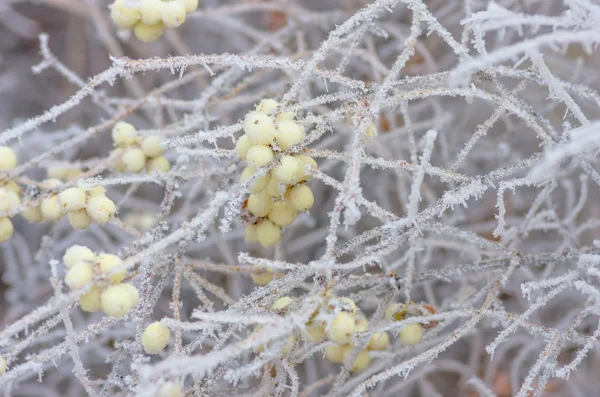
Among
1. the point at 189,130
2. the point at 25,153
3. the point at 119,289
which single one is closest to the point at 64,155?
the point at 25,153

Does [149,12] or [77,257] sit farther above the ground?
[149,12]

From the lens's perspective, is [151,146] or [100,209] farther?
[151,146]

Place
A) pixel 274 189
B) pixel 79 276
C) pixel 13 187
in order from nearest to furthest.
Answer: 1. pixel 79 276
2. pixel 274 189
3. pixel 13 187

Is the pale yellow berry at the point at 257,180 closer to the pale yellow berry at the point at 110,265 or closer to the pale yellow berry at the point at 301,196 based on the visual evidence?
the pale yellow berry at the point at 301,196

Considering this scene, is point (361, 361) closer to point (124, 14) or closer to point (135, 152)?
point (135, 152)

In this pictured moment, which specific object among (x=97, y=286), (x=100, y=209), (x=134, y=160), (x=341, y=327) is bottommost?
(x=341, y=327)

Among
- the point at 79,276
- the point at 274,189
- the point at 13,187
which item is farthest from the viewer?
the point at 13,187

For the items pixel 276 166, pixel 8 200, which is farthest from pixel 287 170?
pixel 8 200

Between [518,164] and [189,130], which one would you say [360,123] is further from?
[189,130]
